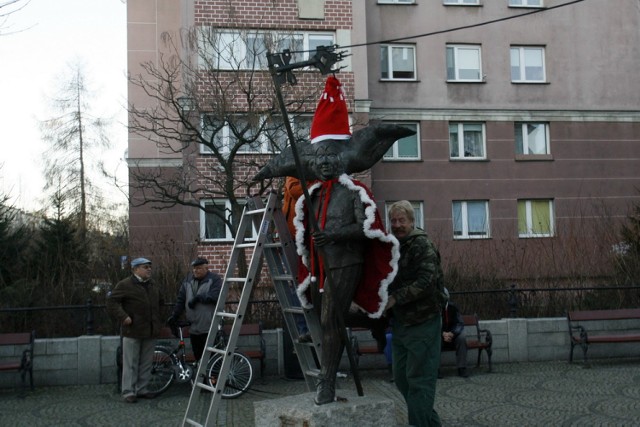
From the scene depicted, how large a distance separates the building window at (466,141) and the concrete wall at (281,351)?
14085 mm

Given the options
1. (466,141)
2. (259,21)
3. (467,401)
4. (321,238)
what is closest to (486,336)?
(467,401)

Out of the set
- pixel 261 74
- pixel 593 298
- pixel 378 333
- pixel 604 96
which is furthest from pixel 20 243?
pixel 604 96

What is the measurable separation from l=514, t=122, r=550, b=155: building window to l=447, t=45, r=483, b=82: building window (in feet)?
8.18

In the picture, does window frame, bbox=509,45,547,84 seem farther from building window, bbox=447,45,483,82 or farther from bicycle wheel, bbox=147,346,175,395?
bicycle wheel, bbox=147,346,175,395

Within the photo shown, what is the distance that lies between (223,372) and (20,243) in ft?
47.7

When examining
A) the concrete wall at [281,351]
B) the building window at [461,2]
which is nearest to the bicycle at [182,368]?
the concrete wall at [281,351]

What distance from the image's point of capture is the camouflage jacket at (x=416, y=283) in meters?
5.57

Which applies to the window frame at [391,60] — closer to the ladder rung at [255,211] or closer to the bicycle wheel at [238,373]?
the bicycle wheel at [238,373]

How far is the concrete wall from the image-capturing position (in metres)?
11.5

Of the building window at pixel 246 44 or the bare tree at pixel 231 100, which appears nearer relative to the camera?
the bare tree at pixel 231 100

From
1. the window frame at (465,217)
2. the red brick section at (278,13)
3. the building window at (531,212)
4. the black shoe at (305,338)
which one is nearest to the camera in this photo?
the black shoe at (305,338)

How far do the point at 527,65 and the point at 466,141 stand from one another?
369 cm

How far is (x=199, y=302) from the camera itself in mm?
10523

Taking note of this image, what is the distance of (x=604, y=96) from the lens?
27422mm
